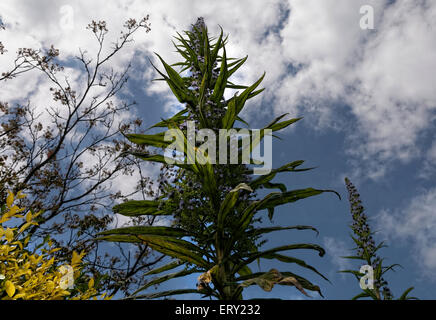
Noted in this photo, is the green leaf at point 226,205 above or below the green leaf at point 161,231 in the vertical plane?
above

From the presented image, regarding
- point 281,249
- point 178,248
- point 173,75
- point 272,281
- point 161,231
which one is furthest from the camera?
point 173,75

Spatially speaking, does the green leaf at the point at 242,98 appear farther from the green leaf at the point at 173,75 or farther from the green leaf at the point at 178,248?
the green leaf at the point at 178,248

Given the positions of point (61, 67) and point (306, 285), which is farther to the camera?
point (61, 67)

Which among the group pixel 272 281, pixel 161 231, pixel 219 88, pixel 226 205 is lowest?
pixel 272 281

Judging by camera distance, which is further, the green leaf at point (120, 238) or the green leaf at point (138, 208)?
the green leaf at point (138, 208)

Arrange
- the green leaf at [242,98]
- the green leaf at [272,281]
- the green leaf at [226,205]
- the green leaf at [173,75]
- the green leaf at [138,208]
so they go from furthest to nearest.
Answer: the green leaf at [173,75] < the green leaf at [242,98] < the green leaf at [138,208] < the green leaf at [226,205] < the green leaf at [272,281]

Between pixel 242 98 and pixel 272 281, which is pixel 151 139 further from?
pixel 272 281

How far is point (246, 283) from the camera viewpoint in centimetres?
224

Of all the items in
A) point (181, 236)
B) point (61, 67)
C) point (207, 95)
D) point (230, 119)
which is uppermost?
point (61, 67)

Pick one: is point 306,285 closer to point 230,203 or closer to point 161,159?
point 230,203

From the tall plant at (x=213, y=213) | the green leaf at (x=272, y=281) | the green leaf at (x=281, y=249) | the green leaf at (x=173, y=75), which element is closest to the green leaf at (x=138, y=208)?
the tall plant at (x=213, y=213)

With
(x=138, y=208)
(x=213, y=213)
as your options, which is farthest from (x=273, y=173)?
(x=138, y=208)
